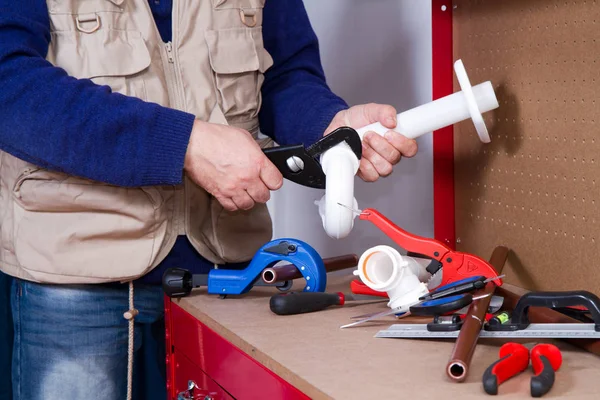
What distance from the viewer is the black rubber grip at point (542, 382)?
23.4 inches

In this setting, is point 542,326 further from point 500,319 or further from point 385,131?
point 385,131

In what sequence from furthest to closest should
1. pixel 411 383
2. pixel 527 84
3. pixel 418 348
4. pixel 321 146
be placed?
pixel 527 84, pixel 321 146, pixel 418 348, pixel 411 383

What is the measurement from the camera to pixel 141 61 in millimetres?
1008

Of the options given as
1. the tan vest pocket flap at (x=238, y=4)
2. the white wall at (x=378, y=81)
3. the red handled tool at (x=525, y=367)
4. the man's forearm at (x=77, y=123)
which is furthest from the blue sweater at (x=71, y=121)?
the white wall at (x=378, y=81)

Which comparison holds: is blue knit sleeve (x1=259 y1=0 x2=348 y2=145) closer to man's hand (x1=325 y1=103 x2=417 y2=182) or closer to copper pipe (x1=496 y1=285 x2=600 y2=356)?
man's hand (x1=325 y1=103 x2=417 y2=182)

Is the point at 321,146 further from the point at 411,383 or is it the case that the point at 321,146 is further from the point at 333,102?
the point at 411,383

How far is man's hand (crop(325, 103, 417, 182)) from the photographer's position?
39.2 inches

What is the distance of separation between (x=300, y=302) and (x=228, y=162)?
19cm

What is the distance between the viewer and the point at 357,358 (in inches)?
28.1

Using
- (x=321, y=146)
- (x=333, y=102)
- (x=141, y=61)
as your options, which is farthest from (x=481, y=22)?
(x=141, y=61)

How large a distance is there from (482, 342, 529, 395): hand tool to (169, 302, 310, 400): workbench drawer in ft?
0.52

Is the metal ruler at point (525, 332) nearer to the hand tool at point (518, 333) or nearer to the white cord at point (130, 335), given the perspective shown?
the hand tool at point (518, 333)

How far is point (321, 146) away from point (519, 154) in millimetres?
333

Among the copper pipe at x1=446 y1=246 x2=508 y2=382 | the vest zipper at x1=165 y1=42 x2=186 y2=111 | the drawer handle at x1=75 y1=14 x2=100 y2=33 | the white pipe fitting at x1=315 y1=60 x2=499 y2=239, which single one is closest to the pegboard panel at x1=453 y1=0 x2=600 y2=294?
the white pipe fitting at x1=315 y1=60 x2=499 y2=239
